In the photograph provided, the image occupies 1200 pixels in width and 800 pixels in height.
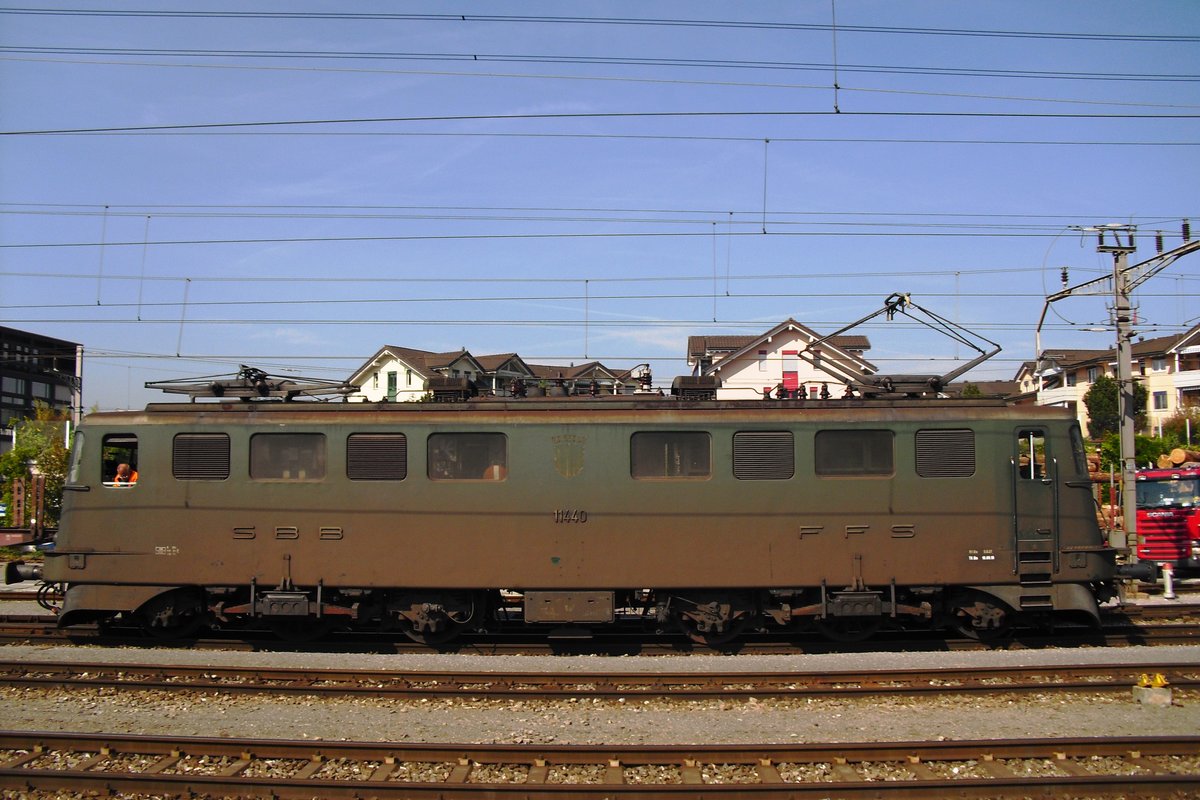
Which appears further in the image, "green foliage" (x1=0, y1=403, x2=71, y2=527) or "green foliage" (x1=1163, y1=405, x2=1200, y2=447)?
"green foliage" (x1=1163, y1=405, x2=1200, y2=447)

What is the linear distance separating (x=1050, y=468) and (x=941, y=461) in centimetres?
150

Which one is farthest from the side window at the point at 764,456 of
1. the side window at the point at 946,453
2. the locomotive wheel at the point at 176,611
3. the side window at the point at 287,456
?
the locomotive wheel at the point at 176,611

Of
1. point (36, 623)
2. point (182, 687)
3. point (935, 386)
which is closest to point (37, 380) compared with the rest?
point (36, 623)

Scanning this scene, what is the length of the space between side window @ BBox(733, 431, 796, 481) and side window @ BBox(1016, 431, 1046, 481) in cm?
312

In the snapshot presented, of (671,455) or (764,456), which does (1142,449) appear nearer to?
(764,456)

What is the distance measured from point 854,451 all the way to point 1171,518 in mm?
12167

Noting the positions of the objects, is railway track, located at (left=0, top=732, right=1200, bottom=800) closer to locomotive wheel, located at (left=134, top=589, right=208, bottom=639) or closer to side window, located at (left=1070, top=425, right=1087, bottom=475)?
locomotive wheel, located at (left=134, top=589, right=208, bottom=639)

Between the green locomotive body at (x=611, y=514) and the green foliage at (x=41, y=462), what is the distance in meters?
16.3

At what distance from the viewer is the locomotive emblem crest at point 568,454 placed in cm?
1122

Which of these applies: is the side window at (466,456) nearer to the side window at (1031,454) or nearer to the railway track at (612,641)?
the railway track at (612,641)

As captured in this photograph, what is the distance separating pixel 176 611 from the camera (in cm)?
1176

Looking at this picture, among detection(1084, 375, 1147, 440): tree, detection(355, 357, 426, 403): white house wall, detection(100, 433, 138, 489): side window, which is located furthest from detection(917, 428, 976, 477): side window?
detection(1084, 375, 1147, 440): tree

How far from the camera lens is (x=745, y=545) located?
1107cm

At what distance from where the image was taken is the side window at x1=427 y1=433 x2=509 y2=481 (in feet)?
37.2
